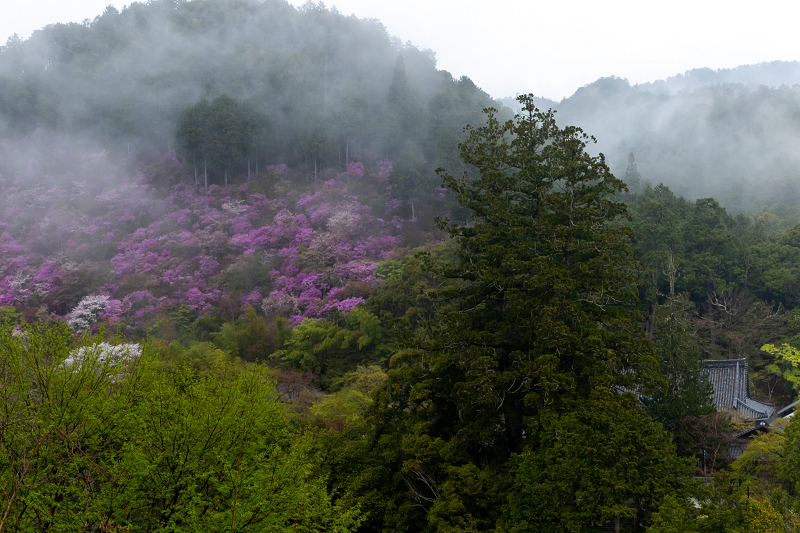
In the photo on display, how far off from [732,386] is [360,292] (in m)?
19.0

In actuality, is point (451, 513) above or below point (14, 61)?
below

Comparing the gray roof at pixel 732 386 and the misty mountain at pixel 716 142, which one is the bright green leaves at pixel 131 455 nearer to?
the gray roof at pixel 732 386

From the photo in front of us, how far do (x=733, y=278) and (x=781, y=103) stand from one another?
143ft

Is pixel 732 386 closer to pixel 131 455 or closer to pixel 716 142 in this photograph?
pixel 131 455

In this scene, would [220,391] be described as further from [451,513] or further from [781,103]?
[781,103]

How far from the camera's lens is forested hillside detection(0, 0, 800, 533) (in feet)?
30.6

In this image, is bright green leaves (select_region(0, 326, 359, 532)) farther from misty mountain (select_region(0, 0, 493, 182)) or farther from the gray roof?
misty mountain (select_region(0, 0, 493, 182))

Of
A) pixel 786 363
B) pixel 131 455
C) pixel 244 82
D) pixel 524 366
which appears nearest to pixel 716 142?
pixel 786 363

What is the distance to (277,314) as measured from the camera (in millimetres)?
31859

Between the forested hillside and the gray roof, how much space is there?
4.93 feet

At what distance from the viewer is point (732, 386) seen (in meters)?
22.1

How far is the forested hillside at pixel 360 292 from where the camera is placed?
9328 mm

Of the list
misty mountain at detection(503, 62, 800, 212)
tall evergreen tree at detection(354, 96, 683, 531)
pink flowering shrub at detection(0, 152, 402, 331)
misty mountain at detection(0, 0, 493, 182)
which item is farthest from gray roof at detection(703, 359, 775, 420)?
misty mountain at detection(503, 62, 800, 212)

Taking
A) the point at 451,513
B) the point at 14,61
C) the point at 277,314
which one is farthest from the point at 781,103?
the point at 14,61
